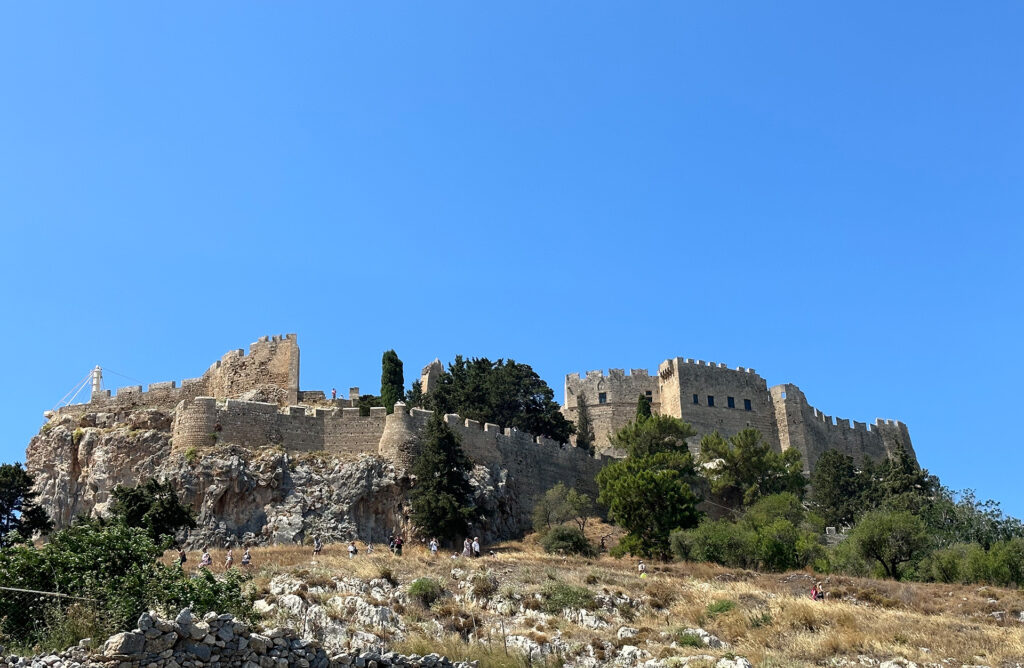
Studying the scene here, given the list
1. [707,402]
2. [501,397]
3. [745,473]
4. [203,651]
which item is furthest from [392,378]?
[203,651]

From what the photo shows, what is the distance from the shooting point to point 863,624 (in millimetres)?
23344

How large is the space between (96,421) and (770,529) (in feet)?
92.2

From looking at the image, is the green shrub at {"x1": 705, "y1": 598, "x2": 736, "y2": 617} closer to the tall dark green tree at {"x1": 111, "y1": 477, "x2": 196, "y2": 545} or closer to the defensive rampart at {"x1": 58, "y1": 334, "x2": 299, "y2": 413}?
the tall dark green tree at {"x1": 111, "y1": 477, "x2": 196, "y2": 545}

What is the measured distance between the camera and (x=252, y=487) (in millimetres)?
39125

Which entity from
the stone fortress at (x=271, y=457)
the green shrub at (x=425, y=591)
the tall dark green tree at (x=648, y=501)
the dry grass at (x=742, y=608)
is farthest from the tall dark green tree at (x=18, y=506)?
the tall dark green tree at (x=648, y=501)

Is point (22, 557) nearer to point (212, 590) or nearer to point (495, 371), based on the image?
point (212, 590)

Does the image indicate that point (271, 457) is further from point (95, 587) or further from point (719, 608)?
point (95, 587)

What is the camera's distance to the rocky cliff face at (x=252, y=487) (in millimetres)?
38344

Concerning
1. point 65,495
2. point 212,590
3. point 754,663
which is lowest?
point 754,663

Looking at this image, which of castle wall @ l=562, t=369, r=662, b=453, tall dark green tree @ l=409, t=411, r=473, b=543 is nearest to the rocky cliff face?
tall dark green tree @ l=409, t=411, r=473, b=543

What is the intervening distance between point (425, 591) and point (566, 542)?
1247cm

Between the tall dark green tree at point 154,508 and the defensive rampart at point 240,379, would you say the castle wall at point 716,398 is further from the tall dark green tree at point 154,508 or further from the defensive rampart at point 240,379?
the tall dark green tree at point 154,508

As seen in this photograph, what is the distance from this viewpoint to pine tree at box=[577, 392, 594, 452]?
55.1 meters

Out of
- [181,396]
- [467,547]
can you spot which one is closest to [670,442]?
[467,547]
